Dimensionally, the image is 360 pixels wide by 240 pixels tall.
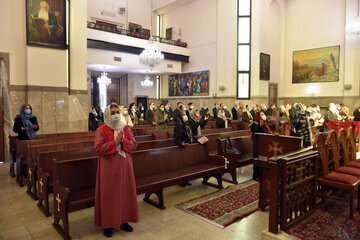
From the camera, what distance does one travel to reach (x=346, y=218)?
10.4ft

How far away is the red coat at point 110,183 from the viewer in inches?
119

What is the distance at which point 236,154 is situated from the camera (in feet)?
16.5

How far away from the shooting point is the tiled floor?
3152 mm

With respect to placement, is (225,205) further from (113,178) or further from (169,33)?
(169,33)

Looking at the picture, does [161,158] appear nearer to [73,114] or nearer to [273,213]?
[273,213]

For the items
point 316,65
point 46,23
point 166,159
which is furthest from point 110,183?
point 316,65

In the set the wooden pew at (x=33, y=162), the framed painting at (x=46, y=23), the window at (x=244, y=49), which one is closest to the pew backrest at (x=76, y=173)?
the wooden pew at (x=33, y=162)

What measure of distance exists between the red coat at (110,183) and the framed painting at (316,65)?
14.6 meters

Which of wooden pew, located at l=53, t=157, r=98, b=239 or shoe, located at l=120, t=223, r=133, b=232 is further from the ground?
wooden pew, located at l=53, t=157, r=98, b=239

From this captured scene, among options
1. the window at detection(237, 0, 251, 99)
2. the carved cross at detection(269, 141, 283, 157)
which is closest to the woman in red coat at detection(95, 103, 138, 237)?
the carved cross at detection(269, 141, 283, 157)

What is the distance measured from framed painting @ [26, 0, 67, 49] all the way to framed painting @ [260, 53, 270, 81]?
34.3ft

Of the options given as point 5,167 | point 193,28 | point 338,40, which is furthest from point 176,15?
point 5,167

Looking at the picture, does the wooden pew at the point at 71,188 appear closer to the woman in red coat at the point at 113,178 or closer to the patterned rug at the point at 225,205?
the woman in red coat at the point at 113,178

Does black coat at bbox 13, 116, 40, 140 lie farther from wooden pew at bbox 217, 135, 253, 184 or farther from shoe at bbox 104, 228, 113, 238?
wooden pew at bbox 217, 135, 253, 184
